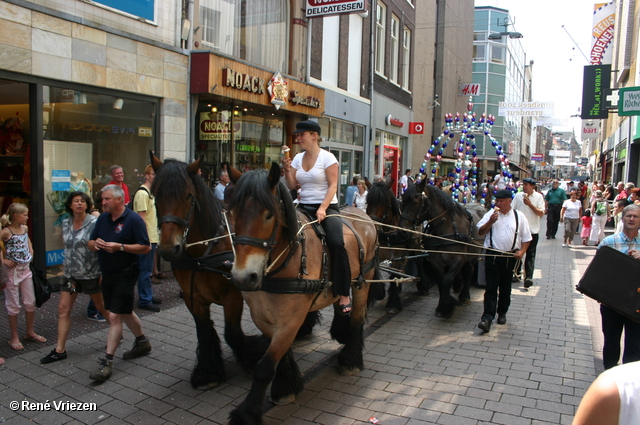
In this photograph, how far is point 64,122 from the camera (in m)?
7.79

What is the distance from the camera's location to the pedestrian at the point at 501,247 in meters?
6.23

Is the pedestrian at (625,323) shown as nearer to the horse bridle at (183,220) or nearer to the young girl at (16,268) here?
the horse bridle at (183,220)

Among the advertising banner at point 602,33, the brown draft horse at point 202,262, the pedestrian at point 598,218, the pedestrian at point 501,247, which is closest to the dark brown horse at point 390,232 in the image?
the pedestrian at point 501,247

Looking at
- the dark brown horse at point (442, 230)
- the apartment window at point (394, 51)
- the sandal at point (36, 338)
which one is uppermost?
the apartment window at point (394, 51)

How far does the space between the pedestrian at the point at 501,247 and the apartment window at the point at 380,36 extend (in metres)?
14.4

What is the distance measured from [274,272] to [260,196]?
26.8 inches

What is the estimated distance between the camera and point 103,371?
14.5 ft

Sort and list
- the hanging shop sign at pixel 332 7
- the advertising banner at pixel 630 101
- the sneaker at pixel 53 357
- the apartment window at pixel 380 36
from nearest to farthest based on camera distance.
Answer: the sneaker at pixel 53 357 → the advertising banner at pixel 630 101 → the hanging shop sign at pixel 332 7 → the apartment window at pixel 380 36

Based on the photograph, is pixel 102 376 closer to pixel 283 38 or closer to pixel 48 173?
pixel 48 173

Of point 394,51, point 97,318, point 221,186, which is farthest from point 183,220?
point 394,51

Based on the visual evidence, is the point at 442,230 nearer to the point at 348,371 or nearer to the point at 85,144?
the point at 348,371

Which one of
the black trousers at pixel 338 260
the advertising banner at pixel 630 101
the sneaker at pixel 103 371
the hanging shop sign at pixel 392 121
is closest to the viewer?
the black trousers at pixel 338 260

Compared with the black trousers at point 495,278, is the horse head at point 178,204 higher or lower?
higher

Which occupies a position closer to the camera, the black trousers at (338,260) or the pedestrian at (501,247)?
the black trousers at (338,260)
